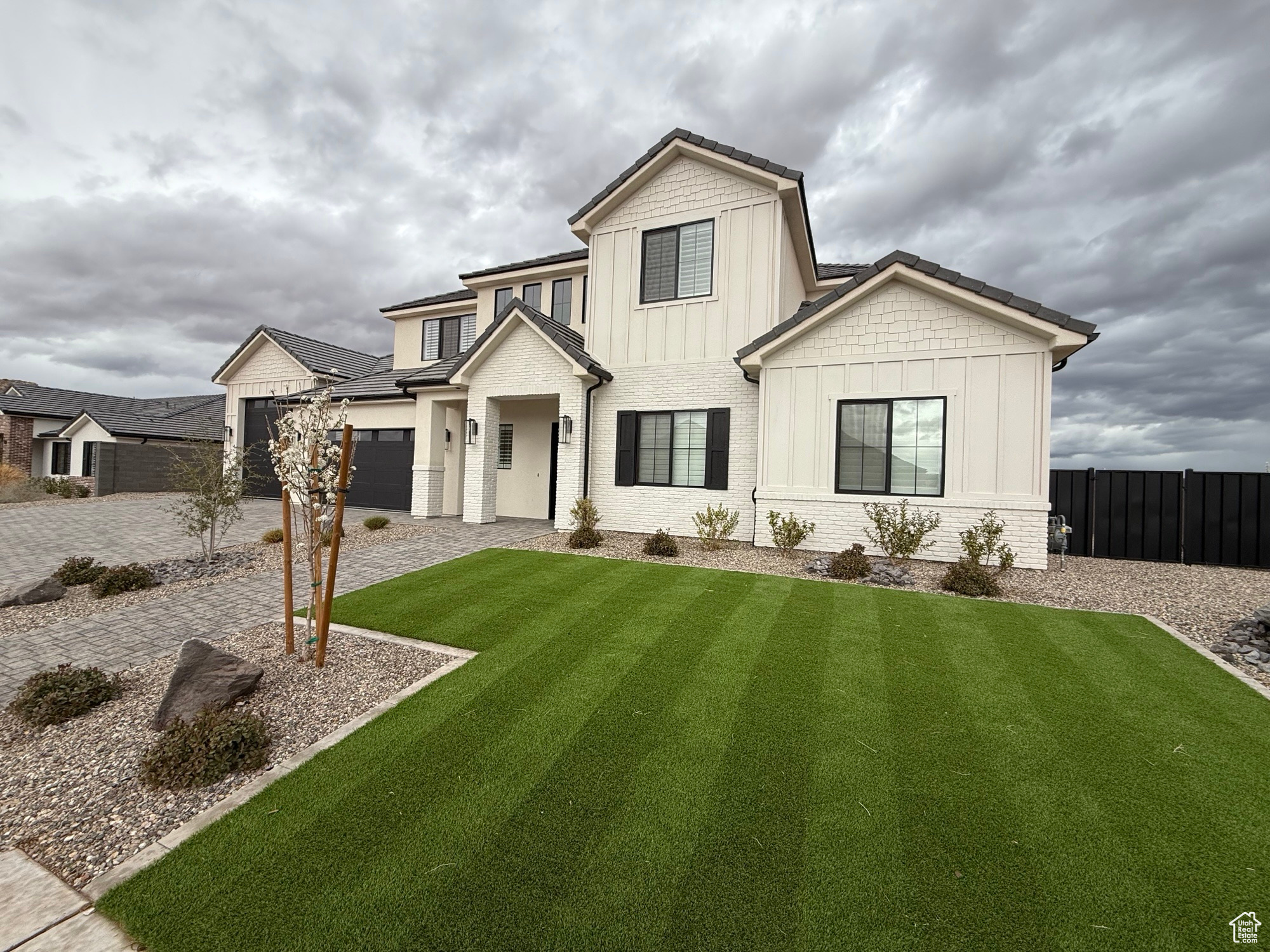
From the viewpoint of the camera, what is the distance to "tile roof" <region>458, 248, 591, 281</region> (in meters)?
14.1

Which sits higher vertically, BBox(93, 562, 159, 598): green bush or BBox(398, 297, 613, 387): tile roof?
BBox(398, 297, 613, 387): tile roof

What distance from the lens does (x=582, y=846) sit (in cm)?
231

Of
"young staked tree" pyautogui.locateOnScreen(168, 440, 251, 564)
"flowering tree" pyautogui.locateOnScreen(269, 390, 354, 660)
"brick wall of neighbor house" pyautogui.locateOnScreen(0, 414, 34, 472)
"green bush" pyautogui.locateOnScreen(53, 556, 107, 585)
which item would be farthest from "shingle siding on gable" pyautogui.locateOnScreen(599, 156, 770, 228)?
→ "brick wall of neighbor house" pyautogui.locateOnScreen(0, 414, 34, 472)

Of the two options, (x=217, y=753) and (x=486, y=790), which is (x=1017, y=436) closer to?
(x=486, y=790)

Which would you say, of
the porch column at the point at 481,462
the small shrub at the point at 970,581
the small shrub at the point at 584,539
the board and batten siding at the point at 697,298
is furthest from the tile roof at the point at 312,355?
the small shrub at the point at 970,581

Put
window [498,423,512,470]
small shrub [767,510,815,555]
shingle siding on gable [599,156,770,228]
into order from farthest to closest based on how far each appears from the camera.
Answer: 1. window [498,423,512,470]
2. shingle siding on gable [599,156,770,228]
3. small shrub [767,510,815,555]

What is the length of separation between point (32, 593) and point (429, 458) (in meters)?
8.18

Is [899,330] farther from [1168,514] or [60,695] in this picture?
[60,695]

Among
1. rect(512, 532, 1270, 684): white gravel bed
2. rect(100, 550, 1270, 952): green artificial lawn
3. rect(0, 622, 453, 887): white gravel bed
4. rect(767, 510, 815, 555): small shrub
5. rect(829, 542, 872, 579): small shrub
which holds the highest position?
rect(767, 510, 815, 555): small shrub

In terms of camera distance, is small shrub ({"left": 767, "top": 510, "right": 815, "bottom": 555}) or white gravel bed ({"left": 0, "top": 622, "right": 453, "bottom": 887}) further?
small shrub ({"left": 767, "top": 510, "right": 815, "bottom": 555})

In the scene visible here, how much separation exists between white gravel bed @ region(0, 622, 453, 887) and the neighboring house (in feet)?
69.0

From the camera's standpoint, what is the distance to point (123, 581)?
21.7 feet

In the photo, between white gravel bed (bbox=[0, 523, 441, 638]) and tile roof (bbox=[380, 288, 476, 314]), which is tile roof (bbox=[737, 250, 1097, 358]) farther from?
tile roof (bbox=[380, 288, 476, 314])

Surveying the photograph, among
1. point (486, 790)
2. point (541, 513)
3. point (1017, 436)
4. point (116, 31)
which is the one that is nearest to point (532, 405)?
point (541, 513)
